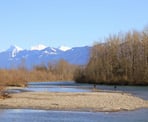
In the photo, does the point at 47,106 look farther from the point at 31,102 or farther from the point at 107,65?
the point at 107,65

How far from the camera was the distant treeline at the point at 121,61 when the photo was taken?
123m

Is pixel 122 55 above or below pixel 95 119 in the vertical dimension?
above

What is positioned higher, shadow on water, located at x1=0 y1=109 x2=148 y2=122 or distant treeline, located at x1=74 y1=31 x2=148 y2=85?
distant treeline, located at x1=74 y1=31 x2=148 y2=85

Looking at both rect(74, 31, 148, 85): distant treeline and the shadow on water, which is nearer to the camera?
the shadow on water

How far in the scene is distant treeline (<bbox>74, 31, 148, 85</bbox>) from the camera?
403 feet

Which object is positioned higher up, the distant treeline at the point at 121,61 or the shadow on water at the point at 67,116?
the distant treeline at the point at 121,61

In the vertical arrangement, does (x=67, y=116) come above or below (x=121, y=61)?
below

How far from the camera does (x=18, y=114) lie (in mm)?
38625

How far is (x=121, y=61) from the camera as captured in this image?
13112 cm

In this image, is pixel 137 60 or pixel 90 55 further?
pixel 90 55

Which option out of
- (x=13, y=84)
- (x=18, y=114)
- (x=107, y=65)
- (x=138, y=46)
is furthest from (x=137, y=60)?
(x=18, y=114)

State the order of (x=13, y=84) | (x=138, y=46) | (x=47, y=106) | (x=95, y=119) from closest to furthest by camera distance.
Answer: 1. (x=95, y=119)
2. (x=47, y=106)
3. (x=13, y=84)
4. (x=138, y=46)

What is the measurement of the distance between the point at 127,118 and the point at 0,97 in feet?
77.1

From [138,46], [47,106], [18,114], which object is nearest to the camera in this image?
[18,114]
